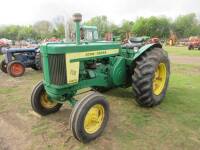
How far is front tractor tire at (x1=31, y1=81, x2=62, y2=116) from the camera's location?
12.7 ft

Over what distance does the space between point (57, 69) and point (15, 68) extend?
18.6ft

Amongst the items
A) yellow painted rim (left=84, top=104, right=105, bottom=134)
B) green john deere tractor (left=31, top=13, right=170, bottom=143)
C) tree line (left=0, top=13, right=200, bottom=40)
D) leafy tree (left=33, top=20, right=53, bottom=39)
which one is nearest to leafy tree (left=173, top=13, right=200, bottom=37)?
tree line (left=0, top=13, right=200, bottom=40)

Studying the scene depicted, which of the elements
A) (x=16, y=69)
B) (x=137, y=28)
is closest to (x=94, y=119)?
(x=16, y=69)

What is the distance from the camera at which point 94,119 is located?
3.30m

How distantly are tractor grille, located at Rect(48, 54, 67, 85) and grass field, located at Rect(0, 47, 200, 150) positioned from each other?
83 centimetres

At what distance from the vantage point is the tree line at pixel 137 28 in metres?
54.7

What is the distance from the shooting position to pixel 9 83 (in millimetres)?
6902

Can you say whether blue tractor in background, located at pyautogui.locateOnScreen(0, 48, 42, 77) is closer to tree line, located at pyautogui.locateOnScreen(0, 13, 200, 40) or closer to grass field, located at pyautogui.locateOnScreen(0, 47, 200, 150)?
grass field, located at pyautogui.locateOnScreen(0, 47, 200, 150)

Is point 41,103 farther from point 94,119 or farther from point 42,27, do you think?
point 42,27

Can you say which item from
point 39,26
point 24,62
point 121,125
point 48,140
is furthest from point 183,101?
point 39,26

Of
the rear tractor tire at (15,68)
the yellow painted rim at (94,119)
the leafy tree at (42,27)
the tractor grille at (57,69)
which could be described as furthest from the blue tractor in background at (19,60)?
the leafy tree at (42,27)

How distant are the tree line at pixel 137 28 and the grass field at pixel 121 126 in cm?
4214

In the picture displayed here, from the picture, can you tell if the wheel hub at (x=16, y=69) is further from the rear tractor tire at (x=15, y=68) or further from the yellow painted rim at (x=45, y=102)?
the yellow painted rim at (x=45, y=102)

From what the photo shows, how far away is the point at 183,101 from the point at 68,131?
257 centimetres
